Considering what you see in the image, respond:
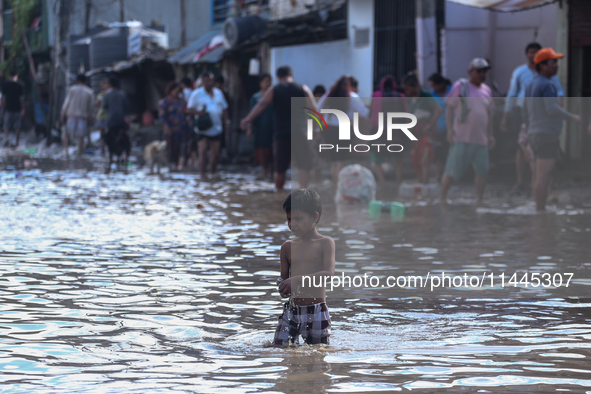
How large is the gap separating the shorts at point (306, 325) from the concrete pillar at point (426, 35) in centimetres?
1328

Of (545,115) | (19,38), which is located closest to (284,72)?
(545,115)

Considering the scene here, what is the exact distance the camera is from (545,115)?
32.2 ft

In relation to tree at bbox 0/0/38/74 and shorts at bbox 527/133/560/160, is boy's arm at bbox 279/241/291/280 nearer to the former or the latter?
shorts at bbox 527/133/560/160

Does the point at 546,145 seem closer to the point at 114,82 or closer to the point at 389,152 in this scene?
the point at 389,152

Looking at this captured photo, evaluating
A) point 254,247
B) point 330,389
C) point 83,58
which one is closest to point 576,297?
point 330,389

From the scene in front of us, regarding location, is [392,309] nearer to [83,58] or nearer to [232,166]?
[232,166]

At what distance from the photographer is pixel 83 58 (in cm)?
3266

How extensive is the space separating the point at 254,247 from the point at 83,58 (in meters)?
26.3

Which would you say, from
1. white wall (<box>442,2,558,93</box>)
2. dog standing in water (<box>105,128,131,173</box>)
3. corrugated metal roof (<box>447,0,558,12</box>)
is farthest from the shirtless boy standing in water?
dog standing in water (<box>105,128,131,173</box>)

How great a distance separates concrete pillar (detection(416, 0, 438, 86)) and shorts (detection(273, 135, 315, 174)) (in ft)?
17.6

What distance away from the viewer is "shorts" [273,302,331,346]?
14.4 feet

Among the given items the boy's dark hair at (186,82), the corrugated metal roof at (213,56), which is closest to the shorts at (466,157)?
the boy's dark hair at (186,82)

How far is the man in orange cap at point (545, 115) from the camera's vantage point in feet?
32.1

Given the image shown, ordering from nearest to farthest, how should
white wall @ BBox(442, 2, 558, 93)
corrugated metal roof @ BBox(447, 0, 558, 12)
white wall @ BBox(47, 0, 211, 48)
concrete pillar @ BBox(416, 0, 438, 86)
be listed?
corrugated metal roof @ BBox(447, 0, 558, 12) → white wall @ BBox(442, 2, 558, 93) → concrete pillar @ BBox(416, 0, 438, 86) → white wall @ BBox(47, 0, 211, 48)
